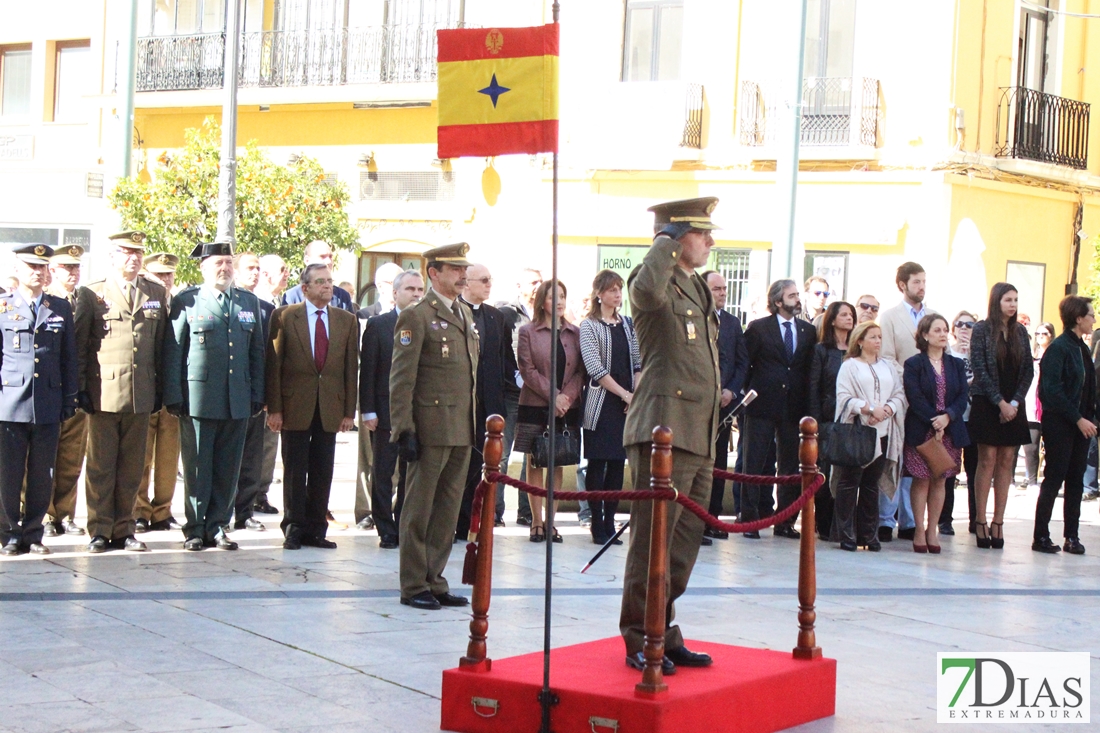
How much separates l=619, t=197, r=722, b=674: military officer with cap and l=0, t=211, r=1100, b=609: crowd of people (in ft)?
7.17

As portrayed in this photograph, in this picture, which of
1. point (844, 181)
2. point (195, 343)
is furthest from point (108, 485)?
point (844, 181)

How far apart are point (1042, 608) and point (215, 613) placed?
499 cm

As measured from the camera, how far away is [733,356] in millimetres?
12188

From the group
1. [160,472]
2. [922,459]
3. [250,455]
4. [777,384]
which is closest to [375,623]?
[160,472]

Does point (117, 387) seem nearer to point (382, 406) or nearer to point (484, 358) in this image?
point (382, 406)

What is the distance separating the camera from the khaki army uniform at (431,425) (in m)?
8.80

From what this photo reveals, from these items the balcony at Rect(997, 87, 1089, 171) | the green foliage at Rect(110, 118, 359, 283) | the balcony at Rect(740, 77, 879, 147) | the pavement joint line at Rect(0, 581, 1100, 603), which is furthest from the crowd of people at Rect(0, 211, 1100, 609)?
the balcony at Rect(997, 87, 1089, 171)

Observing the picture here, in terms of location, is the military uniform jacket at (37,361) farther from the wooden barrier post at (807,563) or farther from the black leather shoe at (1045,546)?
the black leather shoe at (1045,546)

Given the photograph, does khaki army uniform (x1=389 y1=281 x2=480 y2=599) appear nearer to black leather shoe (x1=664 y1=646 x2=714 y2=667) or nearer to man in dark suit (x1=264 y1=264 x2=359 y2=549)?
man in dark suit (x1=264 y1=264 x2=359 y2=549)

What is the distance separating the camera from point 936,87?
2308 centimetres

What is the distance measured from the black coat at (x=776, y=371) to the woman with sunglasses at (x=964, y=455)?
1.23 metres

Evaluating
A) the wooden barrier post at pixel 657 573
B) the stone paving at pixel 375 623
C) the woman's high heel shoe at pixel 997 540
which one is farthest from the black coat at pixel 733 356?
the wooden barrier post at pixel 657 573

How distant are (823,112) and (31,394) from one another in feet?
54.1


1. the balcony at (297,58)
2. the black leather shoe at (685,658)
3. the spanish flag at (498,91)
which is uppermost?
the balcony at (297,58)
